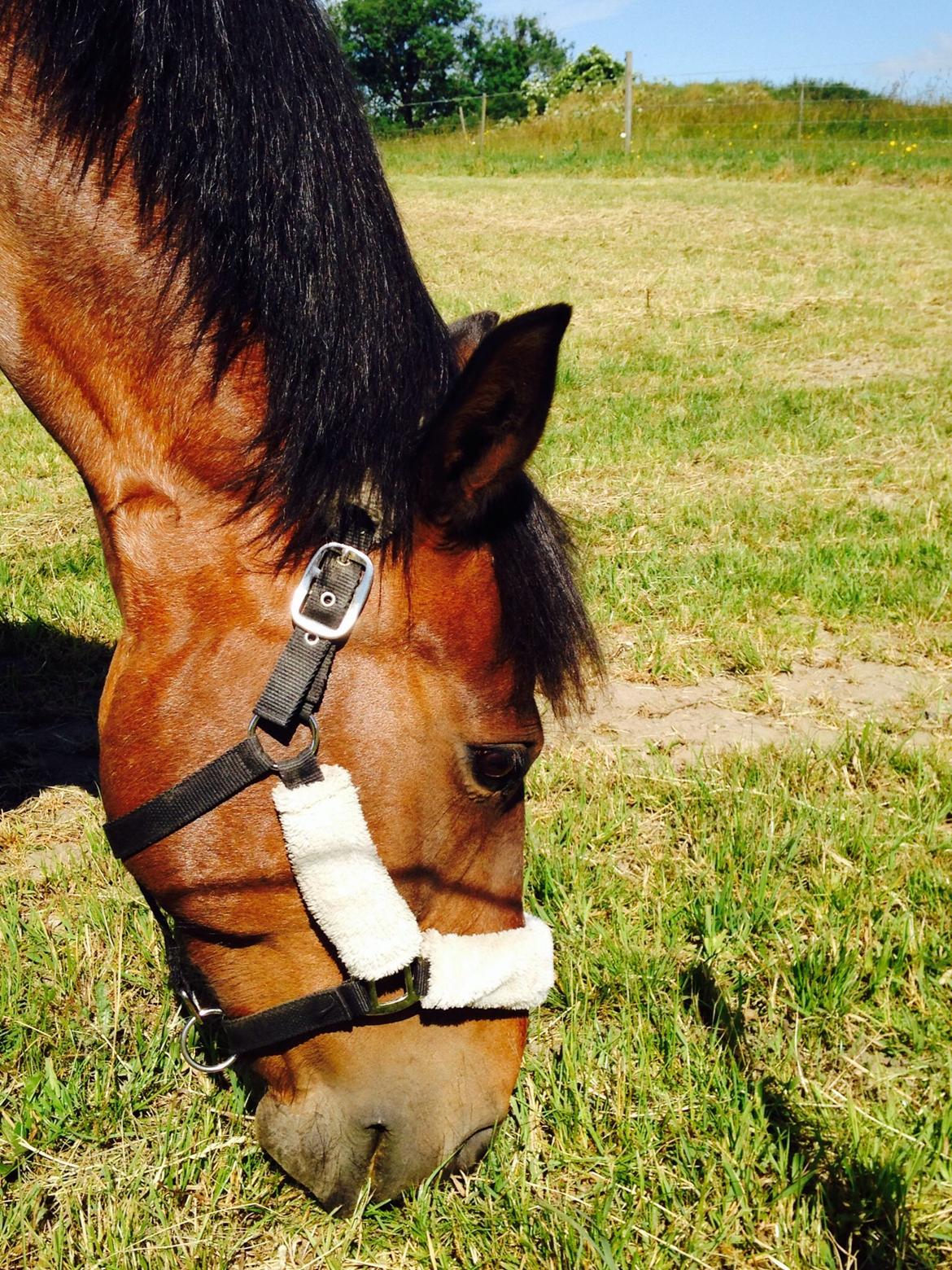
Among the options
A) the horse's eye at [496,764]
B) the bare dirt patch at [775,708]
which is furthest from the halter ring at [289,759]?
the bare dirt patch at [775,708]

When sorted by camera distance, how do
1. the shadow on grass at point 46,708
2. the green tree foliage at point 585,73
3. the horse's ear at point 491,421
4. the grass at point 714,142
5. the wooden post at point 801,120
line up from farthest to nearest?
the green tree foliage at point 585,73 → the wooden post at point 801,120 → the grass at point 714,142 → the shadow on grass at point 46,708 → the horse's ear at point 491,421

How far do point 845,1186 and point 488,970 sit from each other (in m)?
0.69

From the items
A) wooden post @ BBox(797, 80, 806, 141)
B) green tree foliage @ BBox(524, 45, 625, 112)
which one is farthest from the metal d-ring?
green tree foliage @ BBox(524, 45, 625, 112)

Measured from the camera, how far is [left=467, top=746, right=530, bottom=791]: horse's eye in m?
1.37

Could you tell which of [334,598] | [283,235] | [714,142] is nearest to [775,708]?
[334,598]

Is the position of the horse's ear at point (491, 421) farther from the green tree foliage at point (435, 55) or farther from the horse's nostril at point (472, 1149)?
the green tree foliage at point (435, 55)

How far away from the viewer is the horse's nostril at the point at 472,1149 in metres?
1.41

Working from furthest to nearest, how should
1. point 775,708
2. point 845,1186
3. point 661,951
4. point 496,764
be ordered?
point 775,708 < point 661,951 < point 845,1186 < point 496,764

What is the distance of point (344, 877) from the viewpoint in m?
1.28

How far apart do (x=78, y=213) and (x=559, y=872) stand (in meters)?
1.63

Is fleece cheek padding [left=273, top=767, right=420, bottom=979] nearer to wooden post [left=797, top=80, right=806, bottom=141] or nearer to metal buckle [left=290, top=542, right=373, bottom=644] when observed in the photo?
metal buckle [left=290, top=542, right=373, bottom=644]

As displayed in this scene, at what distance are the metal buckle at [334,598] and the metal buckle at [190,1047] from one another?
641mm

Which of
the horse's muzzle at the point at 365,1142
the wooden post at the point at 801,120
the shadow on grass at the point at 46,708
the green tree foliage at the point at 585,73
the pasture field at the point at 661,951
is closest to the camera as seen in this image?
the horse's muzzle at the point at 365,1142

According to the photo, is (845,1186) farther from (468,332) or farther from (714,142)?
(714,142)
